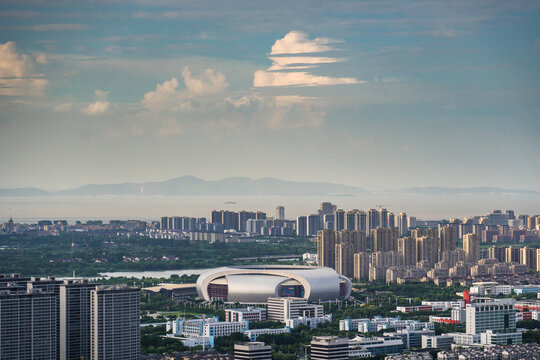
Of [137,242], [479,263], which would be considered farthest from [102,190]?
[479,263]

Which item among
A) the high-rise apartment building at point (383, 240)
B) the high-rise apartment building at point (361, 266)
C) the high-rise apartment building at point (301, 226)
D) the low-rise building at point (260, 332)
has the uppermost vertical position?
the high-rise apartment building at point (301, 226)

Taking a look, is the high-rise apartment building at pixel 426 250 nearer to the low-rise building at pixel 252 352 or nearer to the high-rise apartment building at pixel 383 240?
the high-rise apartment building at pixel 383 240

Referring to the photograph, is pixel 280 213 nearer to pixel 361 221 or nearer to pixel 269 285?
pixel 361 221

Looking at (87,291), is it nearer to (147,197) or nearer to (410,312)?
(410,312)

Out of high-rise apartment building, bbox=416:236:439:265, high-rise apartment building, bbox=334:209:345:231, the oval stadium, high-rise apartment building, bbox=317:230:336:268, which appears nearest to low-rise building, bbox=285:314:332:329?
the oval stadium

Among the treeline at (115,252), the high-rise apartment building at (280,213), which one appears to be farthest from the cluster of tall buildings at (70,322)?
the high-rise apartment building at (280,213)

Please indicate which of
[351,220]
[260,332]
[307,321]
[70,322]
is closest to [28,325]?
[70,322]

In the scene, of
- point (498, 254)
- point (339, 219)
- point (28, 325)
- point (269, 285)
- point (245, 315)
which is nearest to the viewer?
point (28, 325)
